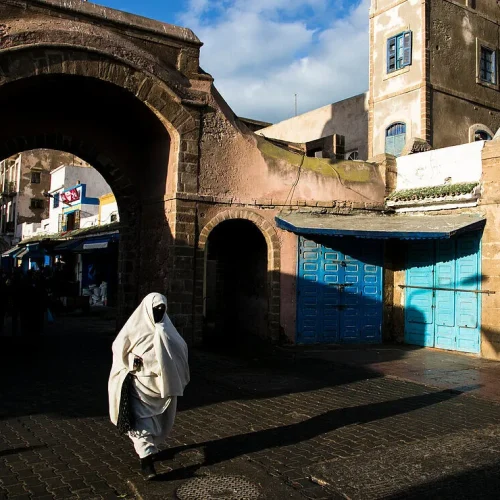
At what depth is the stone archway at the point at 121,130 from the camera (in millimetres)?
10766

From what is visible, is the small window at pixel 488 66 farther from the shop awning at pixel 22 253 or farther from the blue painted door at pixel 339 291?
the shop awning at pixel 22 253

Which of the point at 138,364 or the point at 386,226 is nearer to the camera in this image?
the point at 138,364

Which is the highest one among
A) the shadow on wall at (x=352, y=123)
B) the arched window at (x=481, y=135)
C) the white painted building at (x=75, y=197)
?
the shadow on wall at (x=352, y=123)

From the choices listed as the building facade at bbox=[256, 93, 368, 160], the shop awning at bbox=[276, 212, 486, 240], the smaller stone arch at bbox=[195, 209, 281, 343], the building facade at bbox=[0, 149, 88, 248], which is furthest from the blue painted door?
the building facade at bbox=[0, 149, 88, 248]

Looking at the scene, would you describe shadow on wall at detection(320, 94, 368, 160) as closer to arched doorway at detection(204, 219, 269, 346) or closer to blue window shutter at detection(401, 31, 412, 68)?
blue window shutter at detection(401, 31, 412, 68)

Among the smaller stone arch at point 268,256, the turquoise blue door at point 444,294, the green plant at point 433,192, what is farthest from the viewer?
the smaller stone arch at point 268,256

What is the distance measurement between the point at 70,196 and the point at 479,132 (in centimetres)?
2135

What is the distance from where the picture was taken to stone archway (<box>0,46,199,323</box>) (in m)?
10.8

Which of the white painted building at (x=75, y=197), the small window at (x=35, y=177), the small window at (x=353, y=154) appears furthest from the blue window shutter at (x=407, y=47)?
the small window at (x=35, y=177)

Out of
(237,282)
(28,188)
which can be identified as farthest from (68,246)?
(28,188)

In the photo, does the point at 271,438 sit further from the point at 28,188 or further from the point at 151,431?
the point at 28,188

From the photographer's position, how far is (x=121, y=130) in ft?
43.6

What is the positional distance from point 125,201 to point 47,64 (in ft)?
12.5

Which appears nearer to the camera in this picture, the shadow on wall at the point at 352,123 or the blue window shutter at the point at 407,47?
the blue window shutter at the point at 407,47
